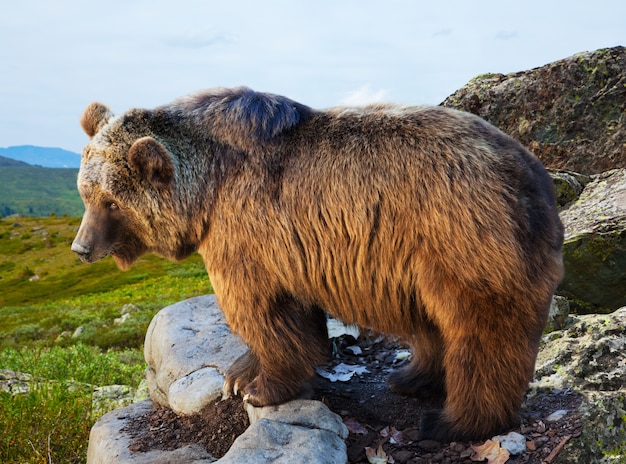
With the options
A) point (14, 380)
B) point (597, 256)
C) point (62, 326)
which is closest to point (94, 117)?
point (597, 256)

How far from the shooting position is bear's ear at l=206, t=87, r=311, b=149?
5227 mm

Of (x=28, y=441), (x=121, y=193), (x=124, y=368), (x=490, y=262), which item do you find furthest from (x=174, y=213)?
(x=124, y=368)

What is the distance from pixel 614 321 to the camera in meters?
5.89

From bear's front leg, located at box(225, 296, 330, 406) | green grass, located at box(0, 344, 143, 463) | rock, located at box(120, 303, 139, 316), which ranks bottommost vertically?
rock, located at box(120, 303, 139, 316)

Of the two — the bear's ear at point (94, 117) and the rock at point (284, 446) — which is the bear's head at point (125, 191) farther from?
the rock at point (284, 446)

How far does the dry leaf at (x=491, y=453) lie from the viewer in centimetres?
472

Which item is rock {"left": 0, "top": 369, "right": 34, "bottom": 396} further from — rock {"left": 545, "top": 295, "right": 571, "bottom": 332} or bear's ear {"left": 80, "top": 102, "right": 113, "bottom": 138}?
rock {"left": 545, "top": 295, "right": 571, "bottom": 332}

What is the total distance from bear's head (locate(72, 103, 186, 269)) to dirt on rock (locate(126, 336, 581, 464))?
1736mm

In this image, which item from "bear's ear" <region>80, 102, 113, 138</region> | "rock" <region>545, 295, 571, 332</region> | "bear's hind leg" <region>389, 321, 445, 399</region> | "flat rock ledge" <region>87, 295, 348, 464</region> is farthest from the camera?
"rock" <region>545, 295, 571, 332</region>

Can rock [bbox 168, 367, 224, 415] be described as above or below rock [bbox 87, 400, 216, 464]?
above

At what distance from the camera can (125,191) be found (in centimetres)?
527

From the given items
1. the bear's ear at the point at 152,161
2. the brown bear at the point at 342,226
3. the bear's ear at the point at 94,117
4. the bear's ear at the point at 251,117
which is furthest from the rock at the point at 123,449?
the bear's ear at the point at 94,117

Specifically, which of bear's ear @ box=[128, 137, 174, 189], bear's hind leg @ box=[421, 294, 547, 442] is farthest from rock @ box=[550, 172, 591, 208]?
bear's ear @ box=[128, 137, 174, 189]

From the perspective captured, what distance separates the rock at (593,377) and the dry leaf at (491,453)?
41 cm
